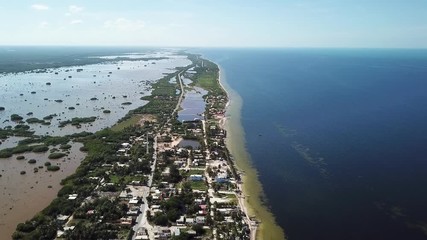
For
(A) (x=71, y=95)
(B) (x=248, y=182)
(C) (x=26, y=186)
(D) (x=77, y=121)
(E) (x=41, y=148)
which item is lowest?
(B) (x=248, y=182)

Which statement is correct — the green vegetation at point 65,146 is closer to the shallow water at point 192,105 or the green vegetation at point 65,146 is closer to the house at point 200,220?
the shallow water at point 192,105

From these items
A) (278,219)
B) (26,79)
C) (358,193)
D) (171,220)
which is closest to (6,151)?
(171,220)

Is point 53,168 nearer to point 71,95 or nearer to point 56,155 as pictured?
point 56,155

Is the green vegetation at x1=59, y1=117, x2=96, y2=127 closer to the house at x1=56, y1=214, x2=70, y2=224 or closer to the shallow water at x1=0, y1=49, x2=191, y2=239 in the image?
the shallow water at x1=0, y1=49, x2=191, y2=239

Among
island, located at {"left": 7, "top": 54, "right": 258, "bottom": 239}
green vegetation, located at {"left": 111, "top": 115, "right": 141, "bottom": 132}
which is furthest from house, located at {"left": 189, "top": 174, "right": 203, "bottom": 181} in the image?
green vegetation, located at {"left": 111, "top": 115, "right": 141, "bottom": 132}

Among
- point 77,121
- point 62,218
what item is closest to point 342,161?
point 62,218

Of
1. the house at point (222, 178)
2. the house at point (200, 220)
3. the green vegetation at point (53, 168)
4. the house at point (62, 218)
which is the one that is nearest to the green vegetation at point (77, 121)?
the green vegetation at point (53, 168)

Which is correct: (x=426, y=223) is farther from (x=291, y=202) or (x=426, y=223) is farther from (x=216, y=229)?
(x=216, y=229)
